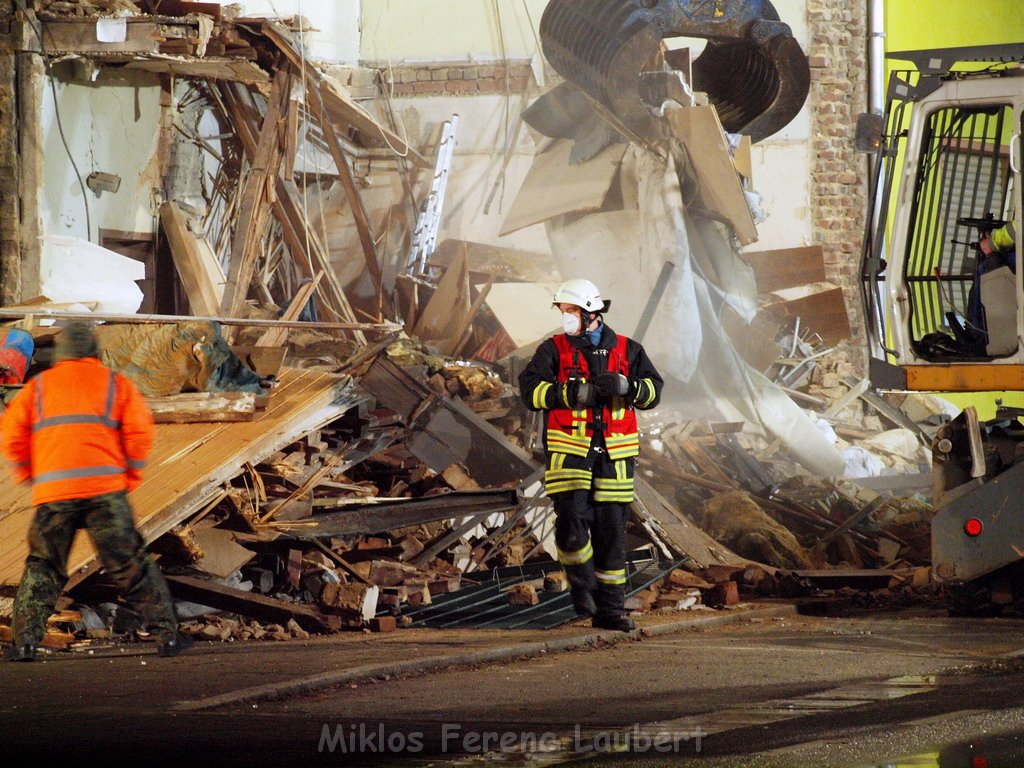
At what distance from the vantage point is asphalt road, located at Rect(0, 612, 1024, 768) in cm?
396

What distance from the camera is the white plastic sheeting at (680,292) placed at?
12547 mm

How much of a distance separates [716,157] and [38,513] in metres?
8.93

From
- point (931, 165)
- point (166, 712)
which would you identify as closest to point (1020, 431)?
point (931, 165)

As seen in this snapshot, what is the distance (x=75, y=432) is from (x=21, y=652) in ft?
3.33

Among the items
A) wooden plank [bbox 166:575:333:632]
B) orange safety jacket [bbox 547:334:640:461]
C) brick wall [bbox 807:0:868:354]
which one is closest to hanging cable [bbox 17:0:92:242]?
wooden plank [bbox 166:575:333:632]

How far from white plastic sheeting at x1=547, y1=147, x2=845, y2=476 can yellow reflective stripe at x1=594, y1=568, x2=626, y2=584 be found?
5.70 m

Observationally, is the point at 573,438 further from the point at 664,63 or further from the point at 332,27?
the point at 332,27

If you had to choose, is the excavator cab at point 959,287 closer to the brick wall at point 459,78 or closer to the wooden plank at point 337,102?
the wooden plank at point 337,102

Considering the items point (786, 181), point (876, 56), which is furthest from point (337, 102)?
point (876, 56)

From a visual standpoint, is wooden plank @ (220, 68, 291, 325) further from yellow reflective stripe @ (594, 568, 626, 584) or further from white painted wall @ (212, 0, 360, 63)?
yellow reflective stripe @ (594, 568, 626, 584)

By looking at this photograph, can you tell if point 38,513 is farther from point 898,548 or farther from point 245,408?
point 898,548

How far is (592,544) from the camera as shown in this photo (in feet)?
22.6

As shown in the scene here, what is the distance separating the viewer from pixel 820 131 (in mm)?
15953

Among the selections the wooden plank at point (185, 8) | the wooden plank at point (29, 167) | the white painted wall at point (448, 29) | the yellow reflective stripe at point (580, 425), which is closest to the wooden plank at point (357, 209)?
the white painted wall at point (448, 29)
